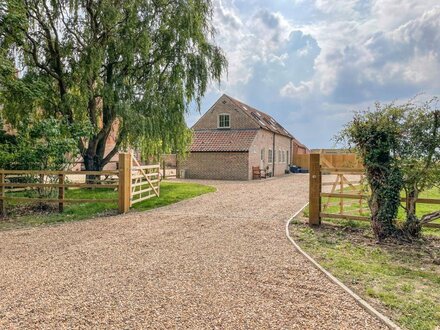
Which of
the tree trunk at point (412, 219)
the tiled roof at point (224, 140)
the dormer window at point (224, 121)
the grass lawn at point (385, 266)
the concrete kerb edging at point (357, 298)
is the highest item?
the dormer window at point (224, 121)

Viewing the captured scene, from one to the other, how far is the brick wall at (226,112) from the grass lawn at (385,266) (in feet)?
62.1

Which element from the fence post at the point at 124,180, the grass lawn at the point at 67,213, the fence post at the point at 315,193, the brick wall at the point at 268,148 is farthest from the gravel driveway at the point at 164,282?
the brick wall at the point at 268,148

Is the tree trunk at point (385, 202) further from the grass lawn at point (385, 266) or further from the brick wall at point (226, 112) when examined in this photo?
the brick wall at point (226, 112)

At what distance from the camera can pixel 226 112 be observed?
2747 centimetres

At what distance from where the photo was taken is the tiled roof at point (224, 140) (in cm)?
2464

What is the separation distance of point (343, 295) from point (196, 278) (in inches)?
71.0

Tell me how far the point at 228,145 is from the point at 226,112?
148 inches

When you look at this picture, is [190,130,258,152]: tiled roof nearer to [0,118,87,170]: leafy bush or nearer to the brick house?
the brick house

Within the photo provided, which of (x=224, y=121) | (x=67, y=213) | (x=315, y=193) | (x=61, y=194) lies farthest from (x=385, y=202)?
(x=224, y=121)

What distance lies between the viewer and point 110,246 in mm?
6148

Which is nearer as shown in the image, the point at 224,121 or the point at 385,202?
the point at 385,202

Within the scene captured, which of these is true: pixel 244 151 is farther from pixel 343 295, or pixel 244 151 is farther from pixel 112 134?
pixel 343 295

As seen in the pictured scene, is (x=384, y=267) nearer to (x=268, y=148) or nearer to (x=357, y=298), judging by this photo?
(x=357, y=298)

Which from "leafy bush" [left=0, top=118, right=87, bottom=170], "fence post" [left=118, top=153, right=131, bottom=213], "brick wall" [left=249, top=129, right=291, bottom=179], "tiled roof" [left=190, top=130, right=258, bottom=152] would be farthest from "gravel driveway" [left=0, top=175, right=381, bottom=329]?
"brick wall" [left=249, top=129, right=291, bottom=179]
